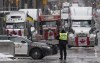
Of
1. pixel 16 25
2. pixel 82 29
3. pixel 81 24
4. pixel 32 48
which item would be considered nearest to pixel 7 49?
pixel 32 48

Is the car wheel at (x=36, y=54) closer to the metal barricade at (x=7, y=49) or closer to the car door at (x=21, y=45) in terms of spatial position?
the car door at (x=21, y=45)

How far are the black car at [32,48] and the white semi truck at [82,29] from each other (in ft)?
29.9

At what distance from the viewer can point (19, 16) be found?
38500 mm

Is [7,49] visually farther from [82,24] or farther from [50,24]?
[50,24]

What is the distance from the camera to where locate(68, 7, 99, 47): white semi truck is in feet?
118

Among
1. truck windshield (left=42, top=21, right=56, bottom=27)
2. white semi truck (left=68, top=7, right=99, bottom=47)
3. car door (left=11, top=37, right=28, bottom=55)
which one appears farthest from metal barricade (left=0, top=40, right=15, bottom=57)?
truck windshield (left=42, top=21, right=56, bottom=27)

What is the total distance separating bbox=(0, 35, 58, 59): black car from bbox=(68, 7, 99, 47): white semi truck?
29.9 ft

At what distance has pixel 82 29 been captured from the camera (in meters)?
36.2

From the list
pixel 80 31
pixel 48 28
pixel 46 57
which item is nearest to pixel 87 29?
pixel 80 31

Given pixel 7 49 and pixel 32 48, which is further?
pixel 32 48

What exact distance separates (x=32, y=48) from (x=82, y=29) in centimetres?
1045

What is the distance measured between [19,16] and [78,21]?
5146 mm

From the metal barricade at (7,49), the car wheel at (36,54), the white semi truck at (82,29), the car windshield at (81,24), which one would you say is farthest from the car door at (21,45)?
the car windshield at (81,24)

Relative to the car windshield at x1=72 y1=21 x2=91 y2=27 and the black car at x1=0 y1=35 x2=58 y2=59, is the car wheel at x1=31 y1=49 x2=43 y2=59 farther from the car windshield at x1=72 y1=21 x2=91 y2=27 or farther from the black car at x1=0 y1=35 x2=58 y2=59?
the car windshield at x1=72 y1=21 x2=91 y2=27
